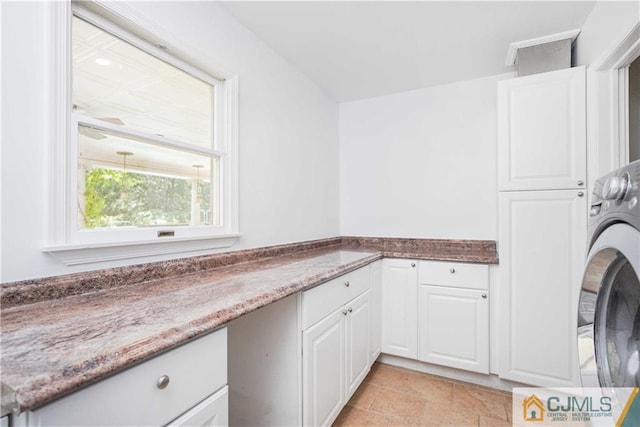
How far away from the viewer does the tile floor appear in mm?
1761

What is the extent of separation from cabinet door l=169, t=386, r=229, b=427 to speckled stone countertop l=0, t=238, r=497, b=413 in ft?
0.67

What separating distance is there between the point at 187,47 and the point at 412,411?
237 centimetres

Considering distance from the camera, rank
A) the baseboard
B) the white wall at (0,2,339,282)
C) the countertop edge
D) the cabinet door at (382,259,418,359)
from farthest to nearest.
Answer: the cabinet door at (382,259,418,359) → the baseboard → the white wall at (0,2,339,282) → the countertop edge

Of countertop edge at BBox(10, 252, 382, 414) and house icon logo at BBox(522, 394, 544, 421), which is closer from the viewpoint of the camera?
countertop edge at BBox(10, 252, 382, 414)

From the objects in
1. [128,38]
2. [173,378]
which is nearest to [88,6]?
[128,38]

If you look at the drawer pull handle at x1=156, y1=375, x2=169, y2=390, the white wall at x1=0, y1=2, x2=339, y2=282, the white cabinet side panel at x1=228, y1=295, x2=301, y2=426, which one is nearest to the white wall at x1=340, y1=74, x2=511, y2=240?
the white wall at x1=0, y1=2, x2=339, y2=282

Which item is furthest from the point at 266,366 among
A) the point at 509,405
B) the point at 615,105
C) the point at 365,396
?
the point at 615,105

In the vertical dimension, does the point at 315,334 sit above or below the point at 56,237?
below

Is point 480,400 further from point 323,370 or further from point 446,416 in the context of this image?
point 323,370

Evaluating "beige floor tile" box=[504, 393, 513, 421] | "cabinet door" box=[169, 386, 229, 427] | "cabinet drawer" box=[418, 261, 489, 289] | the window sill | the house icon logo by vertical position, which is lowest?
the house icon logo

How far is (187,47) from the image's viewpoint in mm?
1512

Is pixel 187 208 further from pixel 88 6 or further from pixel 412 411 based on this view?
pixel 412 411

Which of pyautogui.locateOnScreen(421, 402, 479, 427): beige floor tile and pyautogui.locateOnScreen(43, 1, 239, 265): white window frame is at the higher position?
pyautogui.locateOnScreen(43, 1, 239, 265): white window frame

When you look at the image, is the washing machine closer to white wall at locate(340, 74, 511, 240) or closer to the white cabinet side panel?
the white cabinet side panel
